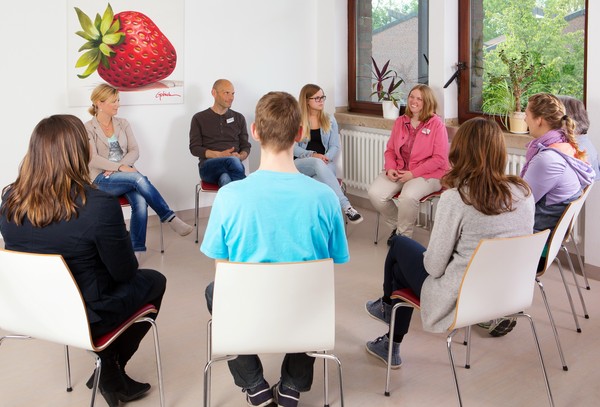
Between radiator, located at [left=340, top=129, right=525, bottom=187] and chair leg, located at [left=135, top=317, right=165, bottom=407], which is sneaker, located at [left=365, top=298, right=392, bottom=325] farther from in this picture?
radiator, located at [left=340, top=129, right=525, bottom=187]

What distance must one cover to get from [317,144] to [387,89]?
46.7 inches

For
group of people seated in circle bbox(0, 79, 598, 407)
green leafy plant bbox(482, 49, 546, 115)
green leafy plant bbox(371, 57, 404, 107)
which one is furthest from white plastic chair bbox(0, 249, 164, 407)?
green leafy plant bbox(371, 57, 404, 107)

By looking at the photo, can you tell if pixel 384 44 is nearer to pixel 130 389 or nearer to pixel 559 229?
pixel 559 229

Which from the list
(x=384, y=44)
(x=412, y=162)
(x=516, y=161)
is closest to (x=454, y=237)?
(x=516, y=161)

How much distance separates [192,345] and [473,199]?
5.55 feet

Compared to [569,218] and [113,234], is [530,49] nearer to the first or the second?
[569,218]

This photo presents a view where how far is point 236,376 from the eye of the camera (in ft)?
9.73

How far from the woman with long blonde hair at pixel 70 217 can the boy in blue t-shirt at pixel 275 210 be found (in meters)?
0.37

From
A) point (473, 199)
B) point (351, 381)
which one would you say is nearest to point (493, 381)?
point (351, 381)

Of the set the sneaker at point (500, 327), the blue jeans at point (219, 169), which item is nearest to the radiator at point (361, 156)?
the blue jeans at point (219, 169)

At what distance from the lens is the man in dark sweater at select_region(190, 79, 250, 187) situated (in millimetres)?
5949

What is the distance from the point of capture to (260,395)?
299 cm

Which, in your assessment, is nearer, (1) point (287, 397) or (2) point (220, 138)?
(1) point (287, 397)

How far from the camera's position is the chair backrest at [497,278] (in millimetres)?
2725
